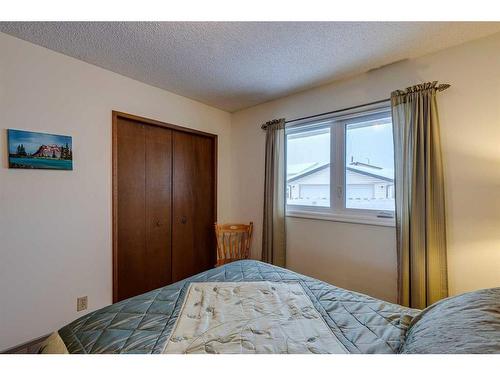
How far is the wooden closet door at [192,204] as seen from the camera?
2.79m

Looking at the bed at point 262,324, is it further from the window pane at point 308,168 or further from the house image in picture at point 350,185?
the window pane at point 308,168

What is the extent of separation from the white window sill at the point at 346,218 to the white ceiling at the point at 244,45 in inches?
54.3

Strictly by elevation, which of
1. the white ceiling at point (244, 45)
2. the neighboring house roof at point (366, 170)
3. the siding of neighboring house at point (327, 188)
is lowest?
the siding of neighboring house at point (327, 188)

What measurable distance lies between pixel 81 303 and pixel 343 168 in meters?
2.75

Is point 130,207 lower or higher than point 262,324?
higher

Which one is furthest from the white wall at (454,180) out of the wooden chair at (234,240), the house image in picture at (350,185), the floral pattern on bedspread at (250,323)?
the floral pattern on bedspread at (250,323)

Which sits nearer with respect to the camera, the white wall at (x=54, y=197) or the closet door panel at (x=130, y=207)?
the white wall at (x=54, y=197)

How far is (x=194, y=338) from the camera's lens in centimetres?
91

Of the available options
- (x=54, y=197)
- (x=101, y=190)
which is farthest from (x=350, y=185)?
(x=54, y=197)

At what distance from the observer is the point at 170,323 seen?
3.36 ft

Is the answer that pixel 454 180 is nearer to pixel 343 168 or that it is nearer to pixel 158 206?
pixel 343 168

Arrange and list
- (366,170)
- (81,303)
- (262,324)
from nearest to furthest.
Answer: (262,324), (81,303), (366,170)
